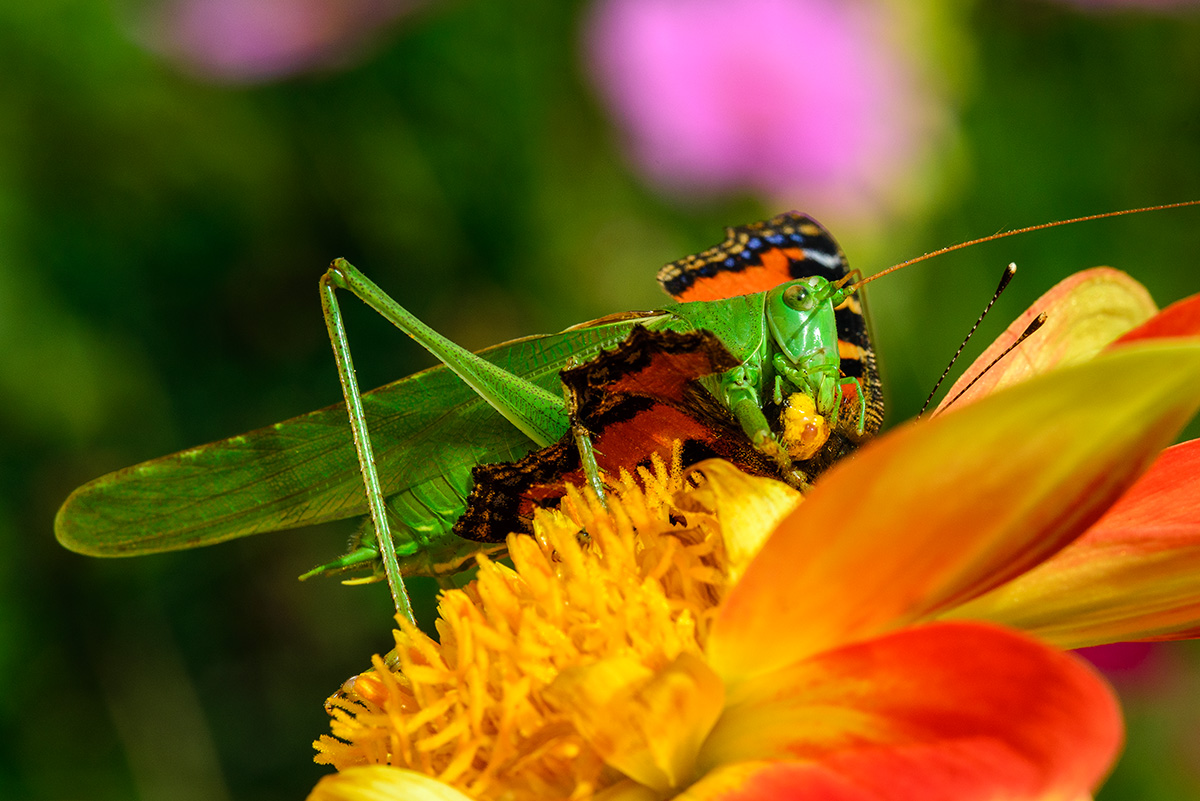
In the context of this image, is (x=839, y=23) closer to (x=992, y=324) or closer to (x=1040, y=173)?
(x=1040, y=173)

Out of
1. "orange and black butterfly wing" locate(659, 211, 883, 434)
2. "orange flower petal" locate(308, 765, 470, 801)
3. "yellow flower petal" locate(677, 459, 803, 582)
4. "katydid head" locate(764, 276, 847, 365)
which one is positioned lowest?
"orange flower petal" locate(308, 765, 470, 801)

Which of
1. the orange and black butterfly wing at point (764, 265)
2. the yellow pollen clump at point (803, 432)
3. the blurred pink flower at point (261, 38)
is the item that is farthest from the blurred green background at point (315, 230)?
the yellow pollen clump at point (803, 432)

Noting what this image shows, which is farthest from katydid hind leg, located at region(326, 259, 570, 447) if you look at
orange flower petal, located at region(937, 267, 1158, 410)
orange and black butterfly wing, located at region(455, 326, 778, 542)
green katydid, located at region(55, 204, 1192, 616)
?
orange flower petal, located at region(937, 267, 1158, 410)

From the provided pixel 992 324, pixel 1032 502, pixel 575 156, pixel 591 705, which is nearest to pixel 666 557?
pixel 591 705

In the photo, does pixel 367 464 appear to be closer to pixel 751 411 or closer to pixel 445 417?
pixel 445 417

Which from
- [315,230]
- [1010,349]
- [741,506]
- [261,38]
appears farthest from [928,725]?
[261,38]

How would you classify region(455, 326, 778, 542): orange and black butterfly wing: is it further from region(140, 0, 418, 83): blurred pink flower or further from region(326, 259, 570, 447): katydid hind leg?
region(140, 0, 418, 83): blurred pink flower
